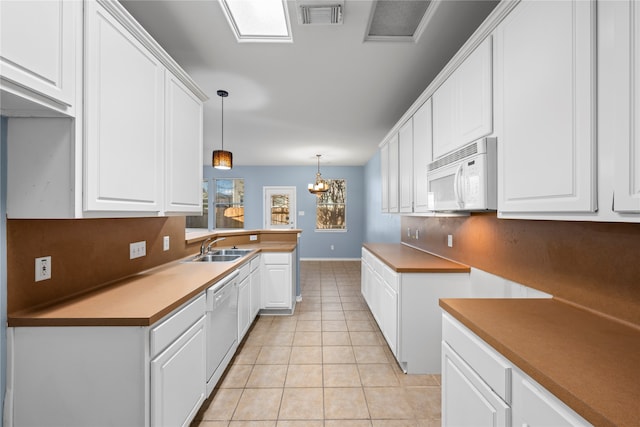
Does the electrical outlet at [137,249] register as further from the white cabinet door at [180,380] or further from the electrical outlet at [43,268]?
the white cabinet door at [180,380]

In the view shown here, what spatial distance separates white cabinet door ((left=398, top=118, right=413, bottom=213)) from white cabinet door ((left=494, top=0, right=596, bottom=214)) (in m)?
1.35

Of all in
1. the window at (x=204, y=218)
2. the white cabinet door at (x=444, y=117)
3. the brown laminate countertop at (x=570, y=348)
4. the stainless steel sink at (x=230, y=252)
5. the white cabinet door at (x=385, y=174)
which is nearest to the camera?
the brown laminate countertop at (x=570, y=348)

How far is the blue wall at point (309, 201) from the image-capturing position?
772cm

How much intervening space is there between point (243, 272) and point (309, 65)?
1998 mm

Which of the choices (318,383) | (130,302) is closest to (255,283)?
(318,383)

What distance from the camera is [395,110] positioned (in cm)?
355

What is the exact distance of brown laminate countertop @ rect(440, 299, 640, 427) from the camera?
0.71 meters

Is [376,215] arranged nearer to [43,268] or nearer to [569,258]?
[569,258]

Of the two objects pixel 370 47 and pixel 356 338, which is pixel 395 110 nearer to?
pixel 370 47

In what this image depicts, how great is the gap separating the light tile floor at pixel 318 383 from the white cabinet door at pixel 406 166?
1.46 m

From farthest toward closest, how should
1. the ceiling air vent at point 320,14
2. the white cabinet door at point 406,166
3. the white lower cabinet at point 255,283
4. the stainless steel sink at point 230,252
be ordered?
the stainless steel sink at point 230,252 → the white lower cabinet at point 255,283 → the white cabinet door at point 406,166 → the ceiling air vent at point 320,14

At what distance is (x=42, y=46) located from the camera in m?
1.04

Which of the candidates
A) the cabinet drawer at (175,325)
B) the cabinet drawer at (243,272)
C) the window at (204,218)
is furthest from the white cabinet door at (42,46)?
the window at (204,218)

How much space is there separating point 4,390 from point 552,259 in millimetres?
2626
